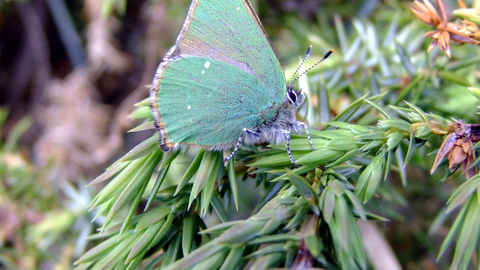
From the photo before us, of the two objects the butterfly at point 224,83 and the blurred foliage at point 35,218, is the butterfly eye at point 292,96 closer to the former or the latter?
the butterfly at point 224,83

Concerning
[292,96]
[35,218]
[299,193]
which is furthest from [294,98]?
[35,218]

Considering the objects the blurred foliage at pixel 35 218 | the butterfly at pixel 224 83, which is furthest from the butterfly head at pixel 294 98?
the blurred foliage at pixel 35 218

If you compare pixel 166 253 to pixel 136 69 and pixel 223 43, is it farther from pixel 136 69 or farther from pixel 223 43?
pixel 136 69

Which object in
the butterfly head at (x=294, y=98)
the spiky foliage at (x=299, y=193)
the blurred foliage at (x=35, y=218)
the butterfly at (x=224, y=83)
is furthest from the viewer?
the blurred foliage at (x=35, y=218)

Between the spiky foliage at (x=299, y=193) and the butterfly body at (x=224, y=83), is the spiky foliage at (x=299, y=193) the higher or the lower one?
the lower one

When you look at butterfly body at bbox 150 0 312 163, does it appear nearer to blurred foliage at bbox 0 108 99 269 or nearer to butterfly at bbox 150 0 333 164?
butterfly at bbox 150 0 333 164

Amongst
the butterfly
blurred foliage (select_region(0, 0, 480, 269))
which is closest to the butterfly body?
the butterfly

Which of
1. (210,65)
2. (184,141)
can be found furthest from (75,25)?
(184,141)

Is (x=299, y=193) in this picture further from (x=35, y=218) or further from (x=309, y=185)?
(x=35, y=218)
